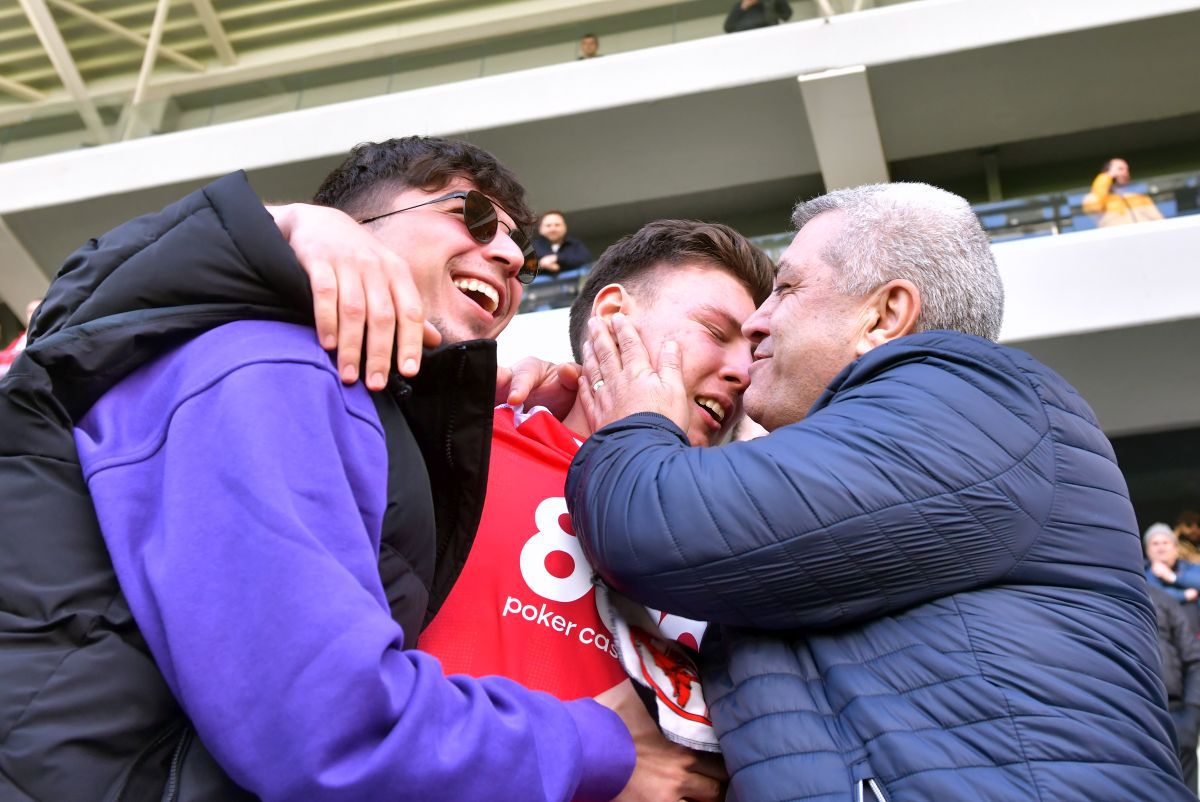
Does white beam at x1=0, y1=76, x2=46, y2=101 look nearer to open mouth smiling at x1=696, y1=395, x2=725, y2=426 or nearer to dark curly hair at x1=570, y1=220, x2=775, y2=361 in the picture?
dark curly hair at x1=570, y1=220, x2=775, y2=361

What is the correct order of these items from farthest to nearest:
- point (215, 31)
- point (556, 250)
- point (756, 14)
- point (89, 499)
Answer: point (215, 31)
point (756, 14)
point (556, 250)
point (89, 499)

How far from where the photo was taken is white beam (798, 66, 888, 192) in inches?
454

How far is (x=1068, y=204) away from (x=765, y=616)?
370 inches

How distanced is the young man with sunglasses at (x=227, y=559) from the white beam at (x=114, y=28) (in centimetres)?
1531

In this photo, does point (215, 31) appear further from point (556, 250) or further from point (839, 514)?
point (839, 514)

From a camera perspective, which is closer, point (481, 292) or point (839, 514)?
point (839, 514)

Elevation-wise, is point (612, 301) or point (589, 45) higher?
point (589, 45)

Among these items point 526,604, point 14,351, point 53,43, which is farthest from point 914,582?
point 53,43

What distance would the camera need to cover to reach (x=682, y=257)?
9.07 ft

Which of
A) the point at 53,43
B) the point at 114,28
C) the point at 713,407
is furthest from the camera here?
the point at 114,28

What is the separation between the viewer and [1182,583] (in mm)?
7277

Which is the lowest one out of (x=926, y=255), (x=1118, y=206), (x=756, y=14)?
(x=1118, y=206)

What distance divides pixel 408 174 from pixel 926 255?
1028 millimetres

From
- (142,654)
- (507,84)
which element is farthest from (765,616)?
(507,84)
